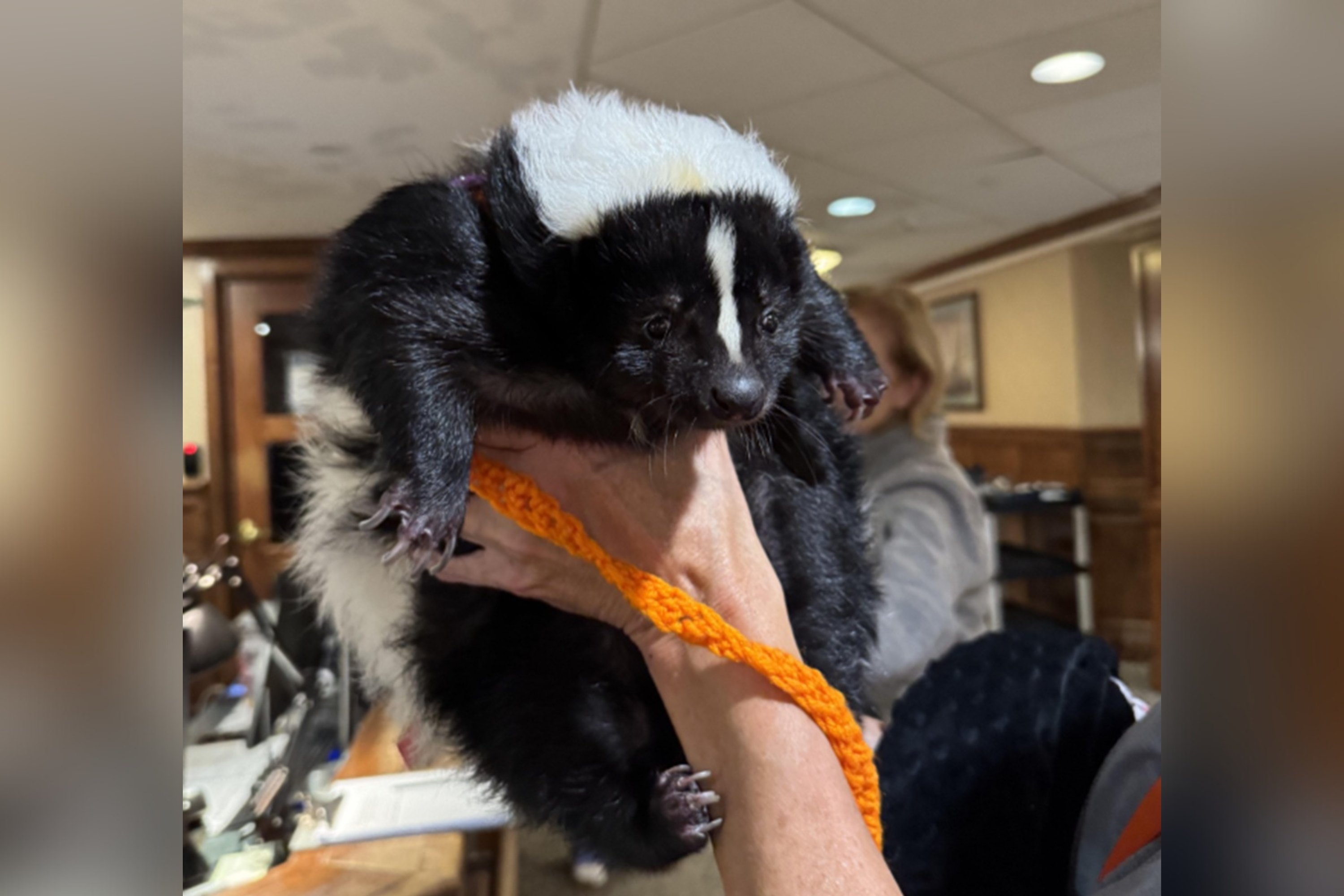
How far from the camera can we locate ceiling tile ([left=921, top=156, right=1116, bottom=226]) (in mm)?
2580

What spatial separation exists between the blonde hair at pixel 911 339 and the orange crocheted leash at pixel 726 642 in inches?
52.3

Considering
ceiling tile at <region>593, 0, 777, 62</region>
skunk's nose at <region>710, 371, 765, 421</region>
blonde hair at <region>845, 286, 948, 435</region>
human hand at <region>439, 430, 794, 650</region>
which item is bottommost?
human hand at <region>439, 430, 794, 650</region>

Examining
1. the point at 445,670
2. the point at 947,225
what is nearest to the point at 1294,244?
the point at 445,670

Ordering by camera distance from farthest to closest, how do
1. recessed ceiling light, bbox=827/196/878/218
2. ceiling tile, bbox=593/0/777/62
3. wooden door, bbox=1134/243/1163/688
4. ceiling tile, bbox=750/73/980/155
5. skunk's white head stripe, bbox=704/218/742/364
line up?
recessed ceiling light, bbox=827/196/878/218 → wooden door, bbox=1134/243/1163/688 → ceiling tile, bbox=750/73/980/155 → ceiling tile, bbox=593/0/777/62 → skunk's white head stripe, bbox=704/218/742/364

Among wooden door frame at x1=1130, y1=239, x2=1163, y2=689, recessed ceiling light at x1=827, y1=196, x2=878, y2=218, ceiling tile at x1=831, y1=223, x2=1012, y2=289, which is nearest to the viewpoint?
recessed ceiling light at x1=827, y1=196, x2=878, y2=218

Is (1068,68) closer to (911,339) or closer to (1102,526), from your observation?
(911,339)

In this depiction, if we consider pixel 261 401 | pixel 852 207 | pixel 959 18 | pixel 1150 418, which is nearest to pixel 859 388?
pixel 959 18

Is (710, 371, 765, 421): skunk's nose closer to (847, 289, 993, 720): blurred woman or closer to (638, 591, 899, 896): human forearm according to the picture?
(638, 591, 899, 896): human forearm

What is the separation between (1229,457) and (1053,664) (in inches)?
27.3

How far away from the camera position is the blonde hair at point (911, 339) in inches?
79.0

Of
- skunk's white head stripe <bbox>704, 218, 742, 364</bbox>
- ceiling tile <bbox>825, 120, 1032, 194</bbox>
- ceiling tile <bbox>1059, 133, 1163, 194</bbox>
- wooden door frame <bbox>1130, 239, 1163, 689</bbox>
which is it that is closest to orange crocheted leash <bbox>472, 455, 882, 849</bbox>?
skunk's white head stripe <bbox>704, 218, 742, 364</bbox>

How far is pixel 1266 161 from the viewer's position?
377 mm

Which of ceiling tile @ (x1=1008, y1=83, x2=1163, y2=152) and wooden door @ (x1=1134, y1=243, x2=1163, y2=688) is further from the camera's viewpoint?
wooden door @ (x1=1134, y1=243, x2=1163, y2=688)

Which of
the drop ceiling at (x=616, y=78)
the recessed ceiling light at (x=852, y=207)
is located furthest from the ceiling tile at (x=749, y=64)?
the recessed ceiling light at (x=852, y=207)
